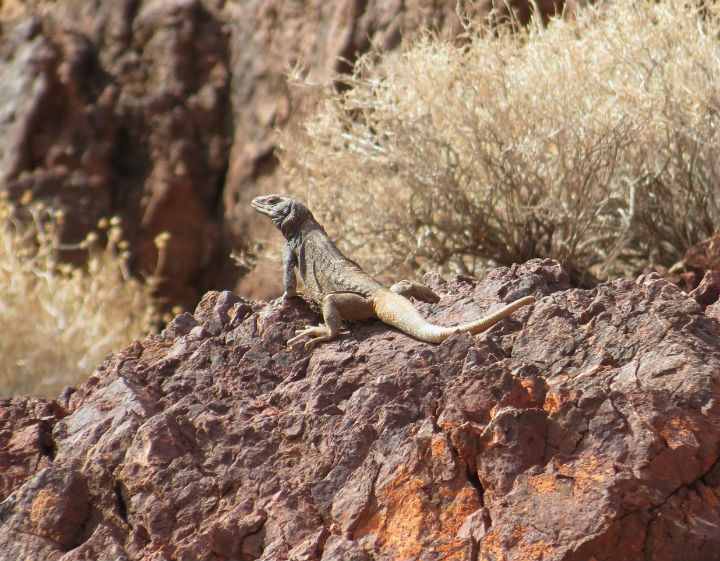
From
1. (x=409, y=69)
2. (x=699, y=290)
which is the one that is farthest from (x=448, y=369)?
(x=409, y=69)

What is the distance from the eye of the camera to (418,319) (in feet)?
12.5

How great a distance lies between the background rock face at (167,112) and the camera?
13344mm

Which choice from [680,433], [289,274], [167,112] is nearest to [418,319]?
[289,274]

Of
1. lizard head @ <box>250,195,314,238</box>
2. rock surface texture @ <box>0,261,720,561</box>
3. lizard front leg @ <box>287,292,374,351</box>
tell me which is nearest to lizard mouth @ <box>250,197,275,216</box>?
lizard head @ <box>250,195,314,238</box>

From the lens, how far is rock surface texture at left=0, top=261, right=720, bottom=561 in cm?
276

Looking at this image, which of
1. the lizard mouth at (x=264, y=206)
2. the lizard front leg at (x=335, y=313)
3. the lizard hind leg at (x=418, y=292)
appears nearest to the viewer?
the lizard front leg at (x=335, y=313)

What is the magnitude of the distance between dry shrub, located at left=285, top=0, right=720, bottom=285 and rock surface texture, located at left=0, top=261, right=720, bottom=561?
389cm

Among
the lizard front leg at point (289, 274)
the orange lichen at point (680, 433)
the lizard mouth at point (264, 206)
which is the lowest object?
the lizard front leg at point (289, 274)

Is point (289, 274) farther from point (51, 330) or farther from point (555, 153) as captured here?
point (51, 330)

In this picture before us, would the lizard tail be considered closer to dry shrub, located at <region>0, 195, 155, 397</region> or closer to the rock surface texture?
the rock surface texture

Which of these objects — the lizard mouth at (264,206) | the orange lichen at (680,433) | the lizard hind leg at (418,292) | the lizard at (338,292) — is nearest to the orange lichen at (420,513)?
the orange lichen at (680,433)

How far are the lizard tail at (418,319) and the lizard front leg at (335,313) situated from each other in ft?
0.26

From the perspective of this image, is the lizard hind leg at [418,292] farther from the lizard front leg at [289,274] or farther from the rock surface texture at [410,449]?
the lizard front leg at [289,274]

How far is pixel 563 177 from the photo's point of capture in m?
7.54
